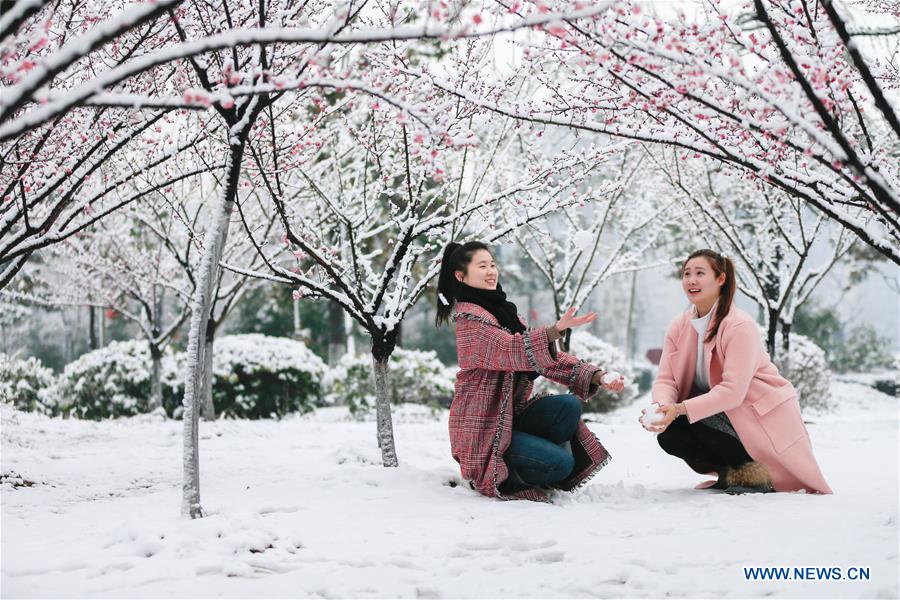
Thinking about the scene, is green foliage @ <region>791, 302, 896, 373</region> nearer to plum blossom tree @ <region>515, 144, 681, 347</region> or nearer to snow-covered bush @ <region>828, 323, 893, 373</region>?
snow-covered bush @ <region>828, 323, 893, 373</region>

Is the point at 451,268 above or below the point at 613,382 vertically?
above

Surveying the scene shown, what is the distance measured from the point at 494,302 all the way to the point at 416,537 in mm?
1260

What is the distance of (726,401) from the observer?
3256mm

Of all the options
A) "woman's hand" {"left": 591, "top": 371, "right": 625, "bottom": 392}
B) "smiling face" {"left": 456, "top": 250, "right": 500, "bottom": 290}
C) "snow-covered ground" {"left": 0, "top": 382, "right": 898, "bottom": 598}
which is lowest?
"snow-covered ground" {"left": 0, "top": 382, "right": 898, "bottom": 598}

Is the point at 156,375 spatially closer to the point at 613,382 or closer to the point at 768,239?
the point at 613,382

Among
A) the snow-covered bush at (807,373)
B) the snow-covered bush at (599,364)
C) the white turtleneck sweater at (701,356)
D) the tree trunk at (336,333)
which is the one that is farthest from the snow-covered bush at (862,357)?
the white turtleneck sweater at (701,356)

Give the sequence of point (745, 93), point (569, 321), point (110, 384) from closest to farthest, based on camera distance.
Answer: point (745, 93) → point (569, 321) → point (110, 384)

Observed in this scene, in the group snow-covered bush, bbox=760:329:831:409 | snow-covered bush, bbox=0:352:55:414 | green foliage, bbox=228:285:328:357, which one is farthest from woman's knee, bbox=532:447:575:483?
green foliage, bbox=228:285:328:357

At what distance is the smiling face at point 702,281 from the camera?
138 inches

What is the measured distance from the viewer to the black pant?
348 cm

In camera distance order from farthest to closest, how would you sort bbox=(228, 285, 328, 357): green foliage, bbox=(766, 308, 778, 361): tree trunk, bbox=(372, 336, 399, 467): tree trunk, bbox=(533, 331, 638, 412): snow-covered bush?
bbox=(228, 285, 328, 357): green foliage
bbox=(533, 331, 638, 412): snow-covered bush
bbox=(766, 308, 778, 361): tree trunk
bbox=(372, 336, 399, 467): tree trunk

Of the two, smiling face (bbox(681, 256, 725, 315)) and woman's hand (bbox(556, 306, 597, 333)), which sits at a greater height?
smiling face (bbox(681, 256, 725, 315))

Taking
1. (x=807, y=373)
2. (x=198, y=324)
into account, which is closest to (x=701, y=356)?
(x=198, y=324)

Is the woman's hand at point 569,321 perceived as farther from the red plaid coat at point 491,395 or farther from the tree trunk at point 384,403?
the tree trunk at point 384,403
